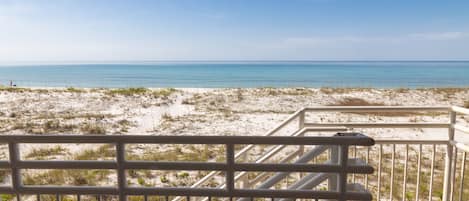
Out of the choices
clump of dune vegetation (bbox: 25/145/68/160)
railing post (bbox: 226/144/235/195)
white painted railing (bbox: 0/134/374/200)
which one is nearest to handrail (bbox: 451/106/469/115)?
white painted railing (bbox: 0/134/374/200)

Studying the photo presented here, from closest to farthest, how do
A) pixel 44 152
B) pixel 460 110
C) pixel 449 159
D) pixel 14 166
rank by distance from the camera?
pixel 14 166 → pixel 460 110 → pixel 449 159 → pixel 44 152

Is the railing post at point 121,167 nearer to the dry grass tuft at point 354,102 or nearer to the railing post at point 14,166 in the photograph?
the railing post at point 14,166

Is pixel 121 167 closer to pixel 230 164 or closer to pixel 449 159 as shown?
pixel 230 164

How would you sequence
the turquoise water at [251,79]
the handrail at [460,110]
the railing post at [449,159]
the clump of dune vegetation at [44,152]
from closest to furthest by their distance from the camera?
the handrail at [460,110] → the railing post at [449,159] → the clump of dune vegetation at [44,152] → the turquoise water at [251,79]

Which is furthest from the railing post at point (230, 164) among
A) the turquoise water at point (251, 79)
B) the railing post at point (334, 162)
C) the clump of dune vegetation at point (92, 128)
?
the turquoise water at point (251, 79)

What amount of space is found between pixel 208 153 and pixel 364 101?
41.8 feet

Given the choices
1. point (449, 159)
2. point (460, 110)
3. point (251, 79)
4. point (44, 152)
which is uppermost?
point (460, 110)

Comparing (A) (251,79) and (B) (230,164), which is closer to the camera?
(B) (230,164)

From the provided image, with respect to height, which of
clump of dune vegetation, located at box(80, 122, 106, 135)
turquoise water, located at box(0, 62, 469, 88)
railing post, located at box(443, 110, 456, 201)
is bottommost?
turquoise water, located at box(0, 62, 469, 88)

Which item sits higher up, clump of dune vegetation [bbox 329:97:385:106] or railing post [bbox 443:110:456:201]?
railing post [bbox 443:110:456:201]

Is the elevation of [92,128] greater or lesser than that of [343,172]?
lesser

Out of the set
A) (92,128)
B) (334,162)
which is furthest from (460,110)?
(92,128)

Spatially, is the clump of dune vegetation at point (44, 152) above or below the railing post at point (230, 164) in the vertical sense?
below

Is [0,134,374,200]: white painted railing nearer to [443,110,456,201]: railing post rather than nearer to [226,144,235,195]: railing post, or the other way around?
[226,144,235,195]: railing post
